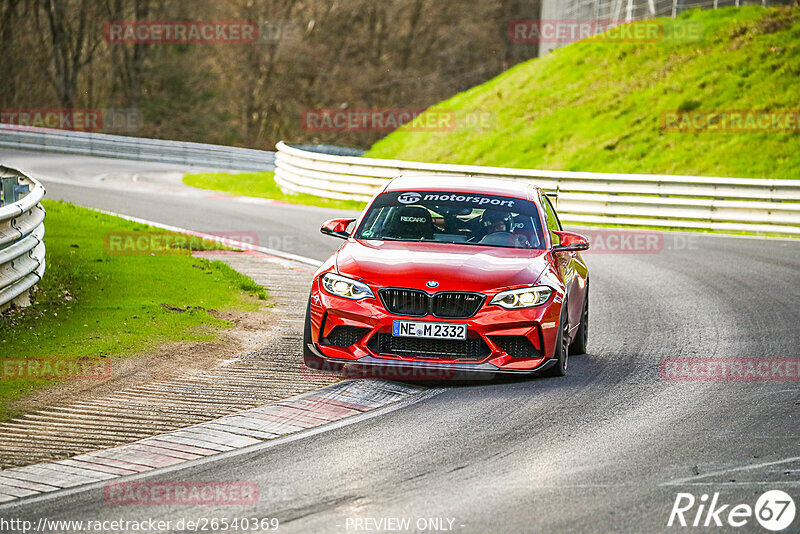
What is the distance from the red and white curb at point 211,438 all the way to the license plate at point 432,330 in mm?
471

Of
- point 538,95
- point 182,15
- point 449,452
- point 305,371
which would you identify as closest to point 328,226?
point 305,371

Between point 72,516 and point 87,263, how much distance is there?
28.0 ft

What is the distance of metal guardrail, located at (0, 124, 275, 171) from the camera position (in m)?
41.2

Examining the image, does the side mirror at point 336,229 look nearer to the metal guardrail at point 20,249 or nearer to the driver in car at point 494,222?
the driver in car at point 494,222

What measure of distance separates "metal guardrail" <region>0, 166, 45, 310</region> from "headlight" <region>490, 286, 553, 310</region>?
4581 millimetres

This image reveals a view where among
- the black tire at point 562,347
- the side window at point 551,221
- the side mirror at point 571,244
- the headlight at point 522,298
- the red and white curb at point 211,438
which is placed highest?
the side window at point 551,221

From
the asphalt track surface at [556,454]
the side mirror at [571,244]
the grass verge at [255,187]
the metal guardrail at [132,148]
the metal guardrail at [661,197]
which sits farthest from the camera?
the metal guardrail at [132,148]

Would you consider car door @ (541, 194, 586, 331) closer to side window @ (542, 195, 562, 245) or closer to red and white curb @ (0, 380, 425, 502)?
side window @ (542, 195, 562, 245)

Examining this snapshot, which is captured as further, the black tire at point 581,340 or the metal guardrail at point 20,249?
the black tire at point 581,340

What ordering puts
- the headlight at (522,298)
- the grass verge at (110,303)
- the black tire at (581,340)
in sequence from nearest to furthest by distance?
the headlight at (522,298), the grass verge at (110,303), the black tire at (581,340)

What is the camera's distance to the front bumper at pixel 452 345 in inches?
343

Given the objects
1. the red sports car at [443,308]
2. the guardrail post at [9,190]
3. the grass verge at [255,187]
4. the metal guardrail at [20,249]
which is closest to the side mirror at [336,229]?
the red sports car at [443,308]

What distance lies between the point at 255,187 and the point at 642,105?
11754mm

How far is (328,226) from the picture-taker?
10.2 meters
